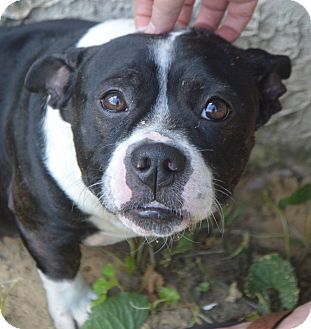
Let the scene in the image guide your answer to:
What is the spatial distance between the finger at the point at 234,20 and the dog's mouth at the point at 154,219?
84 cm

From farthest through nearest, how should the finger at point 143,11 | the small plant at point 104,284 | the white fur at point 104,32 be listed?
the small plant at point 104,284 → the finger at point 143,11 → the white fur at point 104,32

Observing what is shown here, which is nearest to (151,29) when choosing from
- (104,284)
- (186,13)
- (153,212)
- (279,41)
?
(186,13)

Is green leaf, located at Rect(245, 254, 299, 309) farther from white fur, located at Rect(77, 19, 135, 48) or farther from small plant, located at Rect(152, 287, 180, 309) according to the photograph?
white fur, located at Rect(77, 19, 135, 48)

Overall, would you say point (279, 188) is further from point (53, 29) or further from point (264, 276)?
point (53, 29)

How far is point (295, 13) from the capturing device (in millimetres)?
3041

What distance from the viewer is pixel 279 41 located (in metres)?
3.11

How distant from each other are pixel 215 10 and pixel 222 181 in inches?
30.7

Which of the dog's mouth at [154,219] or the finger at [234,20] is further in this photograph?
the finger at [234,20]

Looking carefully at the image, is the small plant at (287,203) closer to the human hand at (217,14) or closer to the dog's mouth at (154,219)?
the human hand at (217,14)

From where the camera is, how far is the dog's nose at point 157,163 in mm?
1962

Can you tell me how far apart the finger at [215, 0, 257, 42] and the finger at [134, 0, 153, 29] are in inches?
10.2

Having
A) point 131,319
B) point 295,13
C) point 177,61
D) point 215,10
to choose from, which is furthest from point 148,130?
point 295,13

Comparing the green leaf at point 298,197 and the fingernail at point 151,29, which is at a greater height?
the fingernail at point 151,29

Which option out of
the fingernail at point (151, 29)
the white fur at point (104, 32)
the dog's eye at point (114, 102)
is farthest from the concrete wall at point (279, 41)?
the dog's eye at point (114, 102)
